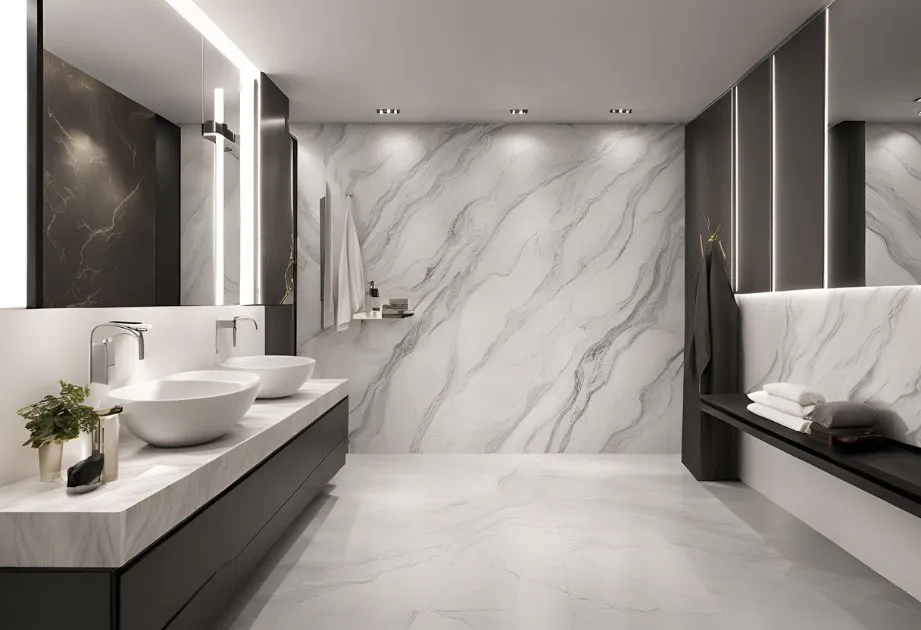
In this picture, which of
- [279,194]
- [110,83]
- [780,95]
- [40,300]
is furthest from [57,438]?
[780,95]

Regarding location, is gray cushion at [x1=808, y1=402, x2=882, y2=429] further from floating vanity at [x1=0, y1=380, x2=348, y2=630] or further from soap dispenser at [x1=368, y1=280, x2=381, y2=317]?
soap dispenser at [x1=368, y1=280, x2=381, y2=317]

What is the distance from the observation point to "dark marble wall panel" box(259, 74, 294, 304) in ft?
13.1

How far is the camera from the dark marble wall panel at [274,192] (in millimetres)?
3986

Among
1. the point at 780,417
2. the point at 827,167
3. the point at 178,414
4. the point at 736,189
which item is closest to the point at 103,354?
the point at 178,414

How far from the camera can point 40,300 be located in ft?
6.79

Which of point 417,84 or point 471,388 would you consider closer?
point 417,84

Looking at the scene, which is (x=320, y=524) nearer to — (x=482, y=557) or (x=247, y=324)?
(x=482, y=557)

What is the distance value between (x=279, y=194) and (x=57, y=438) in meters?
2.61

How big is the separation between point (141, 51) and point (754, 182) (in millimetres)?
3264

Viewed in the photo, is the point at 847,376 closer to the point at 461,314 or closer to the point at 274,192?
the point at 461,314

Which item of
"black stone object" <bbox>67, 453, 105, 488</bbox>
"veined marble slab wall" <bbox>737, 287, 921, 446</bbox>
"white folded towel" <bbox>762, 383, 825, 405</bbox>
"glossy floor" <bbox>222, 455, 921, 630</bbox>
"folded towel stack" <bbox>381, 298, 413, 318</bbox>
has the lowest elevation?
"glossy floor" <bbox>222, 455, 921, 630</bbox>

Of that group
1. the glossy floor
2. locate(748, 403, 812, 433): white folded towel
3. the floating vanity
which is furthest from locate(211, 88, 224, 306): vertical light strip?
locate(748, 403, 812, 433): white folded towel

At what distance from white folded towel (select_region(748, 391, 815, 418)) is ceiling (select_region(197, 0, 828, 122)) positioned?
1797 millimetres

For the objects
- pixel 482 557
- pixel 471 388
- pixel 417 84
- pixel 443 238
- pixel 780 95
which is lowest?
pixel 482 557
